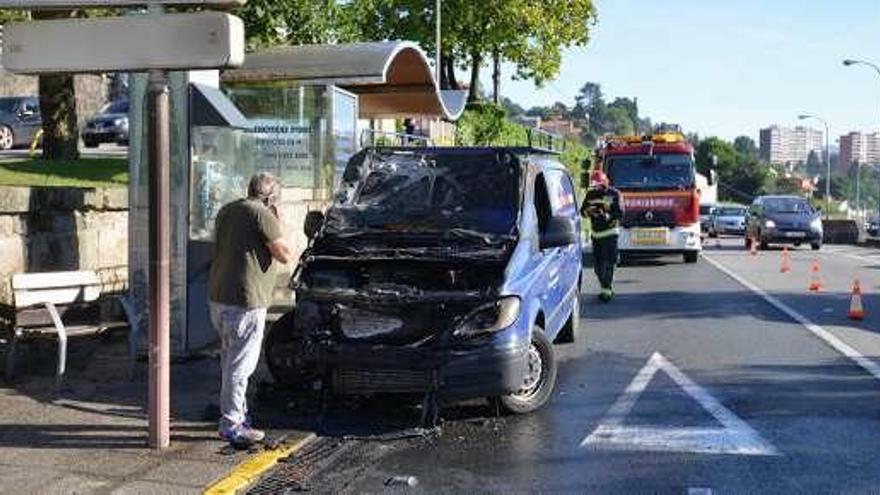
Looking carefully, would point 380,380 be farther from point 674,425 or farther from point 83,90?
point 83,90

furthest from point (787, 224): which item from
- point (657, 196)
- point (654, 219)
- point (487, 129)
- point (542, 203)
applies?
point (542, 203)

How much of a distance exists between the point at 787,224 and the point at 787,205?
947 millimetres

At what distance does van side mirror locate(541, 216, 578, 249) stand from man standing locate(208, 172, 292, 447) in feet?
8.50

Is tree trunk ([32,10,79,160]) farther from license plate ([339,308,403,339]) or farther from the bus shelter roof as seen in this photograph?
license plate ([339,308,403,339])

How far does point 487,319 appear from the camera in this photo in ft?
25.3

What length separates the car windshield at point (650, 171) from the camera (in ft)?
77.1

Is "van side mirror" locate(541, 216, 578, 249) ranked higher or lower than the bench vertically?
higher

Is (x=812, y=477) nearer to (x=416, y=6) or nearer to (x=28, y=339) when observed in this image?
(x=28, y=339)

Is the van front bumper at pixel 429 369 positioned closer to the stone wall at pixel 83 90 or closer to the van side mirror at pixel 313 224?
the van side mirror at pixel 313 224

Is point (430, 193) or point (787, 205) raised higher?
point (430, 193)

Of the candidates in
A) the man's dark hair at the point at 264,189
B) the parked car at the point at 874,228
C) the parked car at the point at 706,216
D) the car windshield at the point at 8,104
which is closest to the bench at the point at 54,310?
the man's dark hair at the point at 264,189

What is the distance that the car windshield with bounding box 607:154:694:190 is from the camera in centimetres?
2350

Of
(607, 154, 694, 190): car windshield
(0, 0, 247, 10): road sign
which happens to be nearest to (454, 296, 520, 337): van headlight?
(0, 0, 247, 10): road sign

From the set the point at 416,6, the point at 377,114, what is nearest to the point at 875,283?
the point at 377,114
